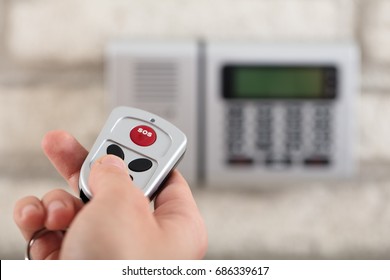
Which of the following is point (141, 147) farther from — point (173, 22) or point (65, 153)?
point (173, 22)

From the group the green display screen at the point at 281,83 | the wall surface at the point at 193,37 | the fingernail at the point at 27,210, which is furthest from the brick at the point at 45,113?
the fingernail at the point at 27,210

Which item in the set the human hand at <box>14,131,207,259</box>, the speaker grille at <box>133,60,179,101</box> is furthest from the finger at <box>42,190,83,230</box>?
the speaker grille at <box>133,60,179,101</box>

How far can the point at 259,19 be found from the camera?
63 cm

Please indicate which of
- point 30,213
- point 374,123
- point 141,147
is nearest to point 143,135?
point 141,147

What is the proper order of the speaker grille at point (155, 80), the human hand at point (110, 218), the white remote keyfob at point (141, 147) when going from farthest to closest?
the speaker grille at point (155, 80) < the white remote keyfob at point (141, 147) < the human hand at point (110, 218)

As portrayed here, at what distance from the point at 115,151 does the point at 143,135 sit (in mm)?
24

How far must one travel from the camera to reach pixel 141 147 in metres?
0.47

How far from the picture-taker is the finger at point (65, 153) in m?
0.47

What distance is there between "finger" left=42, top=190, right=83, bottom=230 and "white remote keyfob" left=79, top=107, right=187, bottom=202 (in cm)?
3

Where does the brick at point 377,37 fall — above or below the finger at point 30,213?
above

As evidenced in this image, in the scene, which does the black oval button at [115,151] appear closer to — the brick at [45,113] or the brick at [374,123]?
the brick at [45,113]

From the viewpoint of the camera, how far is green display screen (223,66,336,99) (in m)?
0.61

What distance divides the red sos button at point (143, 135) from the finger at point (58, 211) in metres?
0.08

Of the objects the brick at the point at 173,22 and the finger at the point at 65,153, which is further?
the brick at the point at 173,22
